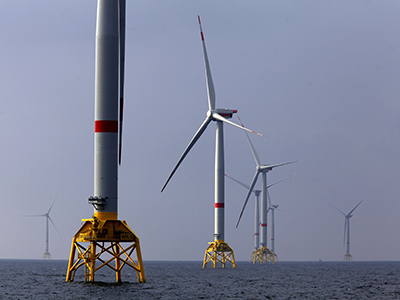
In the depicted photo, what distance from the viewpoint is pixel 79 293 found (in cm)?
6300

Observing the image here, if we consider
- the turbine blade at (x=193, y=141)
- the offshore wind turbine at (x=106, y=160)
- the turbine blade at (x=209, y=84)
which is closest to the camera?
the offshore wind turbine at (x=106, y=160)

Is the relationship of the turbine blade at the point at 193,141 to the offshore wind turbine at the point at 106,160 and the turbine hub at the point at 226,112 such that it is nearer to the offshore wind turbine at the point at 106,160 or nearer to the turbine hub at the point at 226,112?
A: the turbine hub at the point at 226,112

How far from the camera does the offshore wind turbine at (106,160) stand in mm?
60000

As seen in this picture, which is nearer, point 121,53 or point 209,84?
point 121,53

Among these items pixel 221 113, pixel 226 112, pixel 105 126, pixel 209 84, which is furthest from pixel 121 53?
pixel 209 84

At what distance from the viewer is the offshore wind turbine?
6000 centimetres

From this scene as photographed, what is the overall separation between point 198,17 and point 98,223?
94.7 metres

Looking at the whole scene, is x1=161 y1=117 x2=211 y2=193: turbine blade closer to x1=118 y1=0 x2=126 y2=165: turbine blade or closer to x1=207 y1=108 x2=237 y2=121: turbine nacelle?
x1=207 y1=108 x2=237 y2=121: turbine nacelle

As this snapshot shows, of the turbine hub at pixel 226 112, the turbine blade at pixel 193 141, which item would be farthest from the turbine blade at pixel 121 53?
the turbine hub at pixel 226 112

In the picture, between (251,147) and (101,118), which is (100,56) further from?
(251,147)

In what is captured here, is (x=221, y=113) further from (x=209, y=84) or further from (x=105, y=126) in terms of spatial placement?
(x=105, y=126)

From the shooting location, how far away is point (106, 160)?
61.3 metres

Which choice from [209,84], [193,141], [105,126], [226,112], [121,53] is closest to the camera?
[105,126]

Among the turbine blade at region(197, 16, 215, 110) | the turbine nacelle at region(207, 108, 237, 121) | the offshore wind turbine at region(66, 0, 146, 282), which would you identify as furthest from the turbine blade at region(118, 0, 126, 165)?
the turbine blade at region(197, 16, 215, 110)
